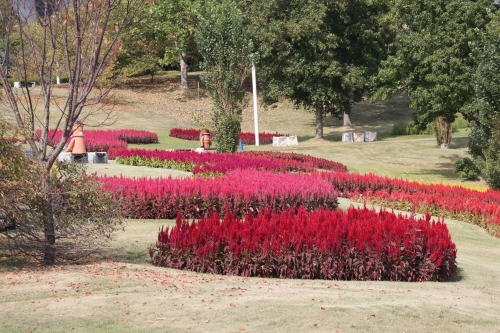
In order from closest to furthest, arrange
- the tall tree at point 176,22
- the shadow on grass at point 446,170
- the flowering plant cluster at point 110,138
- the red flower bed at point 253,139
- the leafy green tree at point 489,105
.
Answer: the leafy green tree at point 489,105 → the shadow on grass at point 446,170 → the flowering plant cluster at point 110,138 → the red flower bed at point 253,139 → the tall tree at point 176,22

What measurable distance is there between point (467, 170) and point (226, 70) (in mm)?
10844

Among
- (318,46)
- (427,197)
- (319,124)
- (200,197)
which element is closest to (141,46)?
(319,124)

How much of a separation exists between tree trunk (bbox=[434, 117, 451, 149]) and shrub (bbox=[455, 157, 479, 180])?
674 cm

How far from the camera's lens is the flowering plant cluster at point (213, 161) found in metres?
21.8

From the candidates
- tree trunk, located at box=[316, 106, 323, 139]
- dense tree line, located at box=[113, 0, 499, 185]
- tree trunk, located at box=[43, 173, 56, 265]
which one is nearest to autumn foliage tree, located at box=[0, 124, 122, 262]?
tree trunk, located at box=[43, 173, 56, 265]

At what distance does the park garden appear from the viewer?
7609mm

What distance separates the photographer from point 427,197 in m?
18.6

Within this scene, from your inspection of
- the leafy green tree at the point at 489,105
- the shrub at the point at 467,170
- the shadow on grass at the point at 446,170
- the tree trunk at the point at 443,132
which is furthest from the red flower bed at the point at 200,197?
the tree trunk at the point at 443,132

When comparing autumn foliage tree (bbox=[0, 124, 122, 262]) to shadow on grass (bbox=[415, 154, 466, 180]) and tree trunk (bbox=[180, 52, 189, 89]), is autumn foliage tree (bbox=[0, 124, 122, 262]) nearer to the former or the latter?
shadow on grass (bbox=[415, 154, 466, 180])

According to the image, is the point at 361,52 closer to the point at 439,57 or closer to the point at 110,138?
the point at 439,57

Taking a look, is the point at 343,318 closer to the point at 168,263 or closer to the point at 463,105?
the point at 168,263

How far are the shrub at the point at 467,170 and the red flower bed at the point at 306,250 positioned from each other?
19759mm

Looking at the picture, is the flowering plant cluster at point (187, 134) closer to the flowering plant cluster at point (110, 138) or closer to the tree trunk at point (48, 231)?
the flowering plant cluster at point (110, 138)

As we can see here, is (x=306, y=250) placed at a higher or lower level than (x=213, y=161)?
lower
